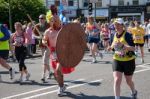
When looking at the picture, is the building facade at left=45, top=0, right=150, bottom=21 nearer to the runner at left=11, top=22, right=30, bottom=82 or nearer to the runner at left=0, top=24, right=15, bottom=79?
the runner at left=0, top=24, right=15, bottom=79

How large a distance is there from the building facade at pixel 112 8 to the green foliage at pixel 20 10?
64.3 ft

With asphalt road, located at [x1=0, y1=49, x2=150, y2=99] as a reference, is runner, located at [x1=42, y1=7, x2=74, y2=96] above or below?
above

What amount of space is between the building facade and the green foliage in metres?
19.6

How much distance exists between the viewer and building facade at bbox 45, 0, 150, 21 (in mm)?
56531

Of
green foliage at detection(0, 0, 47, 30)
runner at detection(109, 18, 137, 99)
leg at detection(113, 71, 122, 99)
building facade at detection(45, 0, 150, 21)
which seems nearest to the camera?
leg at detection(113, 71, 122, 99)

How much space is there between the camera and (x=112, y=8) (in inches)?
2255

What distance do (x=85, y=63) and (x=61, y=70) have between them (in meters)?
6.52

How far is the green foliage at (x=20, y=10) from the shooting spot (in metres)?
34.9

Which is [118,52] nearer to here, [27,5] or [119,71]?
[119,71]

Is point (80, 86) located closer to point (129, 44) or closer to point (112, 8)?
point (129, 44)

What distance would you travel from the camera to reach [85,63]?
51.9 ft

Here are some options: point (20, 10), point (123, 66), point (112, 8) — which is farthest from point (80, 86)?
point (112, 8)

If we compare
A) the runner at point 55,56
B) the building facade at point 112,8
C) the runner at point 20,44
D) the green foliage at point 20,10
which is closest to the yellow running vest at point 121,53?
the runner at point 55,56

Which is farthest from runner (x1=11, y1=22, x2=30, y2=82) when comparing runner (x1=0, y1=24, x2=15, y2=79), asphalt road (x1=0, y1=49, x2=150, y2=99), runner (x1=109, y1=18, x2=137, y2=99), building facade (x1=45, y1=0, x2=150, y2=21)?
building facade (x1=45, y1=0, x2=150, y2=21)
